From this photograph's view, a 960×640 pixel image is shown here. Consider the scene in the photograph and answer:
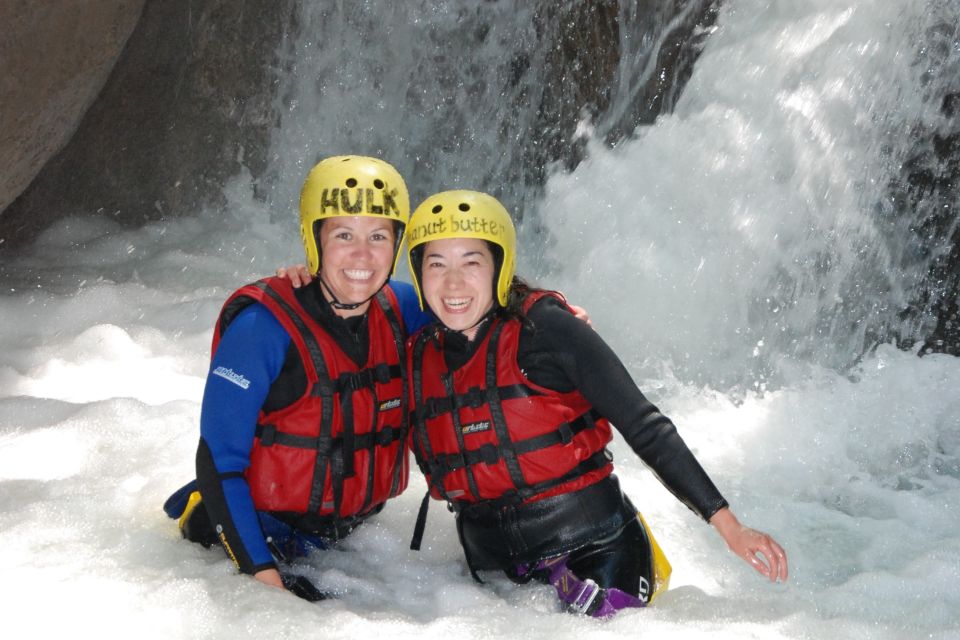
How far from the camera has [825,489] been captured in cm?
433

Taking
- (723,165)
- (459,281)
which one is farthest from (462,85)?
(459,281)

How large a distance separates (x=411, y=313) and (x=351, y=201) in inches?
21.3

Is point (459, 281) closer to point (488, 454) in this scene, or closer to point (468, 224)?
point (468, 224)

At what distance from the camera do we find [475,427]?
304 cm

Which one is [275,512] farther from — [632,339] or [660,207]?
[660,207]

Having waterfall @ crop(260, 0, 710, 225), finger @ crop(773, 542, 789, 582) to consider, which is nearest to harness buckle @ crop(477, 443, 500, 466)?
finger @ crop(773, 542, 789, 582)

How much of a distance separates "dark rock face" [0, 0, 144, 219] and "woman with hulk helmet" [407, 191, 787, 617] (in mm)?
3416

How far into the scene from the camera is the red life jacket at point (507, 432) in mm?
2996

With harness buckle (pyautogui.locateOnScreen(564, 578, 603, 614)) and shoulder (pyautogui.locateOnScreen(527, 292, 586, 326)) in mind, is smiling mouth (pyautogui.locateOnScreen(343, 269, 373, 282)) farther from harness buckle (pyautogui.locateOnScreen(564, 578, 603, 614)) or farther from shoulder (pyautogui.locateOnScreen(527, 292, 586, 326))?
harness buckle (pyautogui.locateOnScreen(564, 578, 603, 614))

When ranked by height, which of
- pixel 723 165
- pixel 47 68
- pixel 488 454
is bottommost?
pixel 488 454

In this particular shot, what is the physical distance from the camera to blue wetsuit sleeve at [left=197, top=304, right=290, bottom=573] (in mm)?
2895

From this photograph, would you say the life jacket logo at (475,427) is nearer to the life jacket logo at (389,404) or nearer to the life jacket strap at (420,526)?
the life jacket logo at (389,404)

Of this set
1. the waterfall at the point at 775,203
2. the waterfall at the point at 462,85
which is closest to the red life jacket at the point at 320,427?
the waterfall at the point at 775,203

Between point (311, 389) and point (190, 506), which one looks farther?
point (190, 506)
